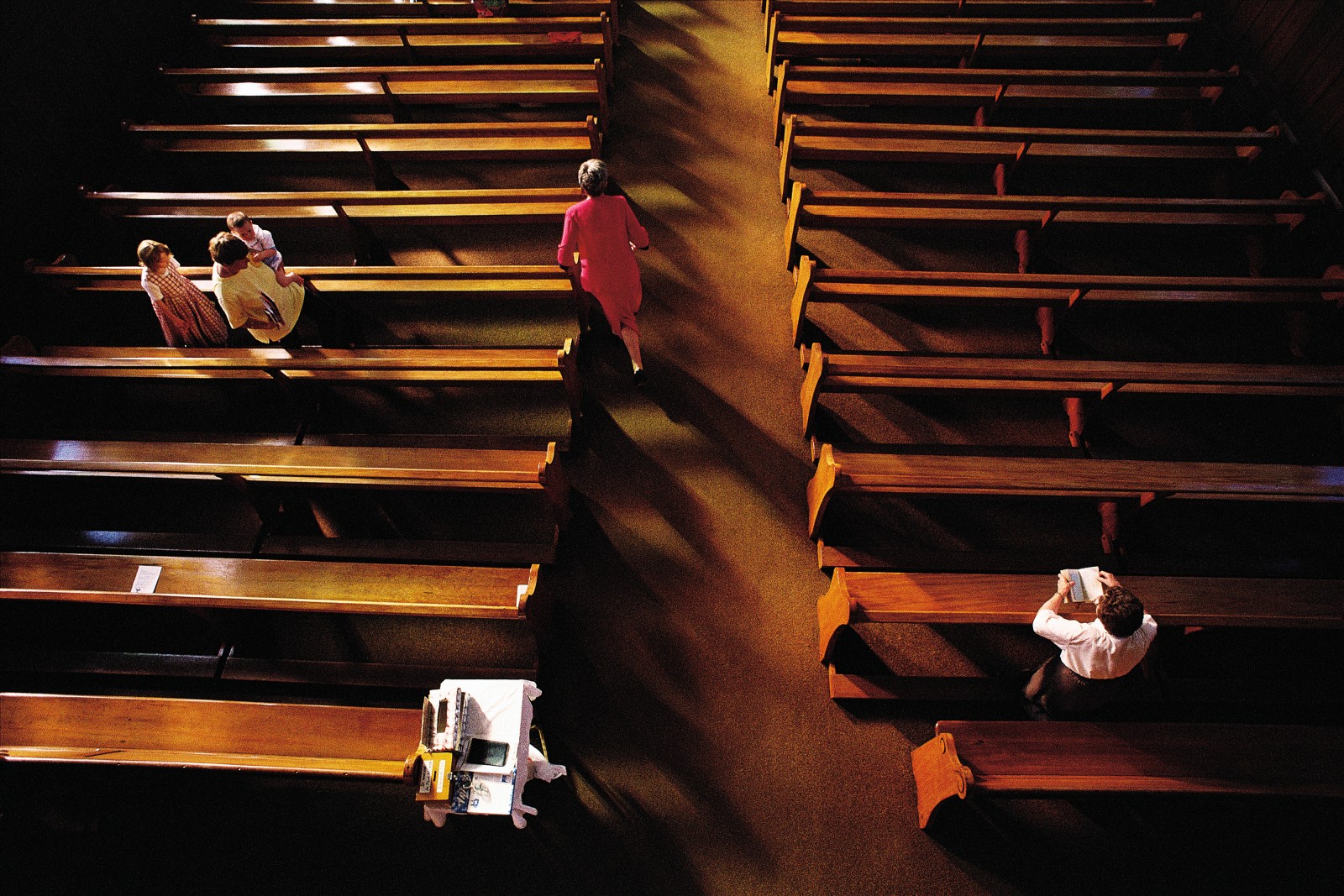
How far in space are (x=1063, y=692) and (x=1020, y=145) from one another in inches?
128

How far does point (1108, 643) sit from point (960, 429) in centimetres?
145

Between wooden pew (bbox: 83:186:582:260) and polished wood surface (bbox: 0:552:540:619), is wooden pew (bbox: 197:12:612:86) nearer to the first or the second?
wooden pew (bbox: 83:186:582:260)

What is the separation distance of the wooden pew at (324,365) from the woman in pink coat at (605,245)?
0.33 meters

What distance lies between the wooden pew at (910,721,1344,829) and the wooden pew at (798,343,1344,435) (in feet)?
4.72

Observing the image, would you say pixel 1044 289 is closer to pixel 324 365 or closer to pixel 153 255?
Result: pixel 324 365

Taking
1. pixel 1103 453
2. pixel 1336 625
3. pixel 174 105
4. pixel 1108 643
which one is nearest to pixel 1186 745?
pixel 1108 643

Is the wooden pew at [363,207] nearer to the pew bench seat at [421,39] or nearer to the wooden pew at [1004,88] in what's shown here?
the pew bench seat at [421,39]

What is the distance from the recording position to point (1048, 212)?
3383 mm

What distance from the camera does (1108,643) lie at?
193 centimetres

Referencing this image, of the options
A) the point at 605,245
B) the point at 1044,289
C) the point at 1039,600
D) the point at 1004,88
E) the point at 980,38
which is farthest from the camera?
the point at 980,38

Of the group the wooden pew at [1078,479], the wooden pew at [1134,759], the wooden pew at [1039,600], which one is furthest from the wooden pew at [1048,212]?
the wooden pew at [1134,759]

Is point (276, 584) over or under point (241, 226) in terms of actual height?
under

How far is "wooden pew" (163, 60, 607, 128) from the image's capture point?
4.00 meters

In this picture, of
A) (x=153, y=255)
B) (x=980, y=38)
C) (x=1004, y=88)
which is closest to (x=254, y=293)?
(x=153, y=255)
